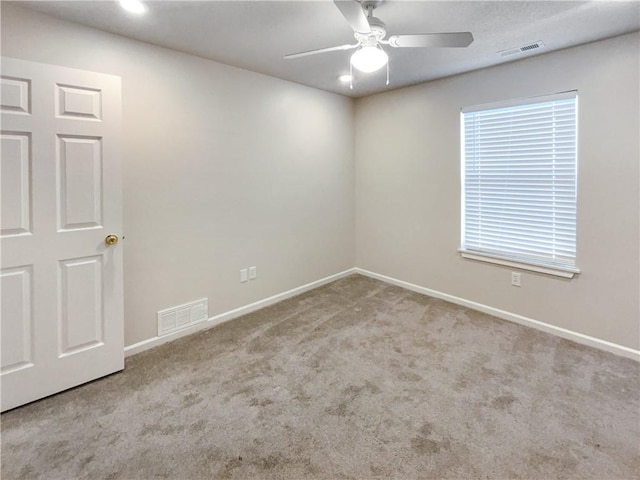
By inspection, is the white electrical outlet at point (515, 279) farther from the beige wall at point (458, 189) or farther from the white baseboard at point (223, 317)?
the white baseboard at point (223, 317)

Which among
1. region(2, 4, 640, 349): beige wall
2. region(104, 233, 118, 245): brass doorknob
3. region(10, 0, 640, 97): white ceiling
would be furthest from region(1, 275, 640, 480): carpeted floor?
region(10, 0, 640, 97): white ceiling

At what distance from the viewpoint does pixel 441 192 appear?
373cm

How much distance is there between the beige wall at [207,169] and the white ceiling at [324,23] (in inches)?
7.7

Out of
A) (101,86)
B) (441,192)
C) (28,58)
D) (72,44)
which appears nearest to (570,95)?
(441,192)

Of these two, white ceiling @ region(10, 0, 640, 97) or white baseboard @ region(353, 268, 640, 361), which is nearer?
white ceiling @ region(10, 0, 640, 97)

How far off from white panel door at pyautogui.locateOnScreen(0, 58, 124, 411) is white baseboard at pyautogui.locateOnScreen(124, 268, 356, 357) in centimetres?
31

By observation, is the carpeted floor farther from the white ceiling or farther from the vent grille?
the white ceiling

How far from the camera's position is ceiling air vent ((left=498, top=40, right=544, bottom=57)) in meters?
2.62

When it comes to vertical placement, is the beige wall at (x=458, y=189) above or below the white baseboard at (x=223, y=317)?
above

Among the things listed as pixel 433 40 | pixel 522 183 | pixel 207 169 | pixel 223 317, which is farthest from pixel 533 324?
pixel 207 169

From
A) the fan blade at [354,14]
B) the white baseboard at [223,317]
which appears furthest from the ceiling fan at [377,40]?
the white baseboard at [223,317]

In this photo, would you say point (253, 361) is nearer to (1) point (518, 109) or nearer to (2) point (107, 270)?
(2) point (107, 270)

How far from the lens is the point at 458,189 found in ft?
11.8

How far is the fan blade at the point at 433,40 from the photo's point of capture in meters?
1.82
